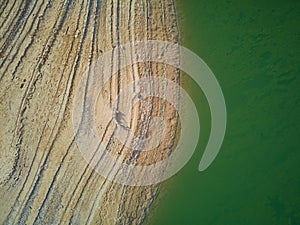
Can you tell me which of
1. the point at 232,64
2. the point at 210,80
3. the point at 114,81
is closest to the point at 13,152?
the point at 114,81

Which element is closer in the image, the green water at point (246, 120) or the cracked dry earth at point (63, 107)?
the green water at point (246, 120)

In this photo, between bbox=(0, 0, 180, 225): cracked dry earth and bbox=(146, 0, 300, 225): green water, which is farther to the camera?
bbox=(0, 0, 180, 225): cracked dry earth

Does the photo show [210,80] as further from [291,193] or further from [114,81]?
[291,193]

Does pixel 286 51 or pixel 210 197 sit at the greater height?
pixel 286 51
